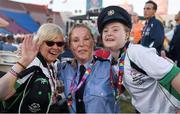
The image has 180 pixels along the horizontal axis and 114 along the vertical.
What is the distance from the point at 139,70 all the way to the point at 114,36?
47cm

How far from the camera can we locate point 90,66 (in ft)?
9.62

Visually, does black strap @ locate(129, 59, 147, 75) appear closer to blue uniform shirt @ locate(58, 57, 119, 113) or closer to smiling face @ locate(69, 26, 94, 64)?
blue uniform shirt @ locate(58, 57, 119, 113)

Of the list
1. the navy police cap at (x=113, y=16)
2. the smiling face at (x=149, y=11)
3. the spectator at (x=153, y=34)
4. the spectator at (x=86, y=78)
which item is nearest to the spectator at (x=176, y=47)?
the spectator at (x=153, y=34)

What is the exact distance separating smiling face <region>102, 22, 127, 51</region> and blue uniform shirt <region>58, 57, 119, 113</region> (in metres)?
0.29

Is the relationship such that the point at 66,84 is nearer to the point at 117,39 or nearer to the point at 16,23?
the point at 117,39

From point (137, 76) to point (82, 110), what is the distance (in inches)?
27.4

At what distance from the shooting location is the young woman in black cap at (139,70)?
222cm

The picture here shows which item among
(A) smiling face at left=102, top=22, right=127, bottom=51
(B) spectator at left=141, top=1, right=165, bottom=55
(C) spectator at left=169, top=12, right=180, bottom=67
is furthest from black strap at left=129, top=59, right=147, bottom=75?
(C) spectator at left=169, top=12, right=180, bottom=67

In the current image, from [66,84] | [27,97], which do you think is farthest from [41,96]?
[66,84]

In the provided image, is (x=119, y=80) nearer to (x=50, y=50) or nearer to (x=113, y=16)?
(x=113, y=16)

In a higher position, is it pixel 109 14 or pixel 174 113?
pixel 109 14

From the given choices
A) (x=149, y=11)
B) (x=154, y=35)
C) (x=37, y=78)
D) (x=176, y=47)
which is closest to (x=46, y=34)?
(x=37, y=78)

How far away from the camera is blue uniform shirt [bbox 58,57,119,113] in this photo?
2.79 m

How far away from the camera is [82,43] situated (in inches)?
117
